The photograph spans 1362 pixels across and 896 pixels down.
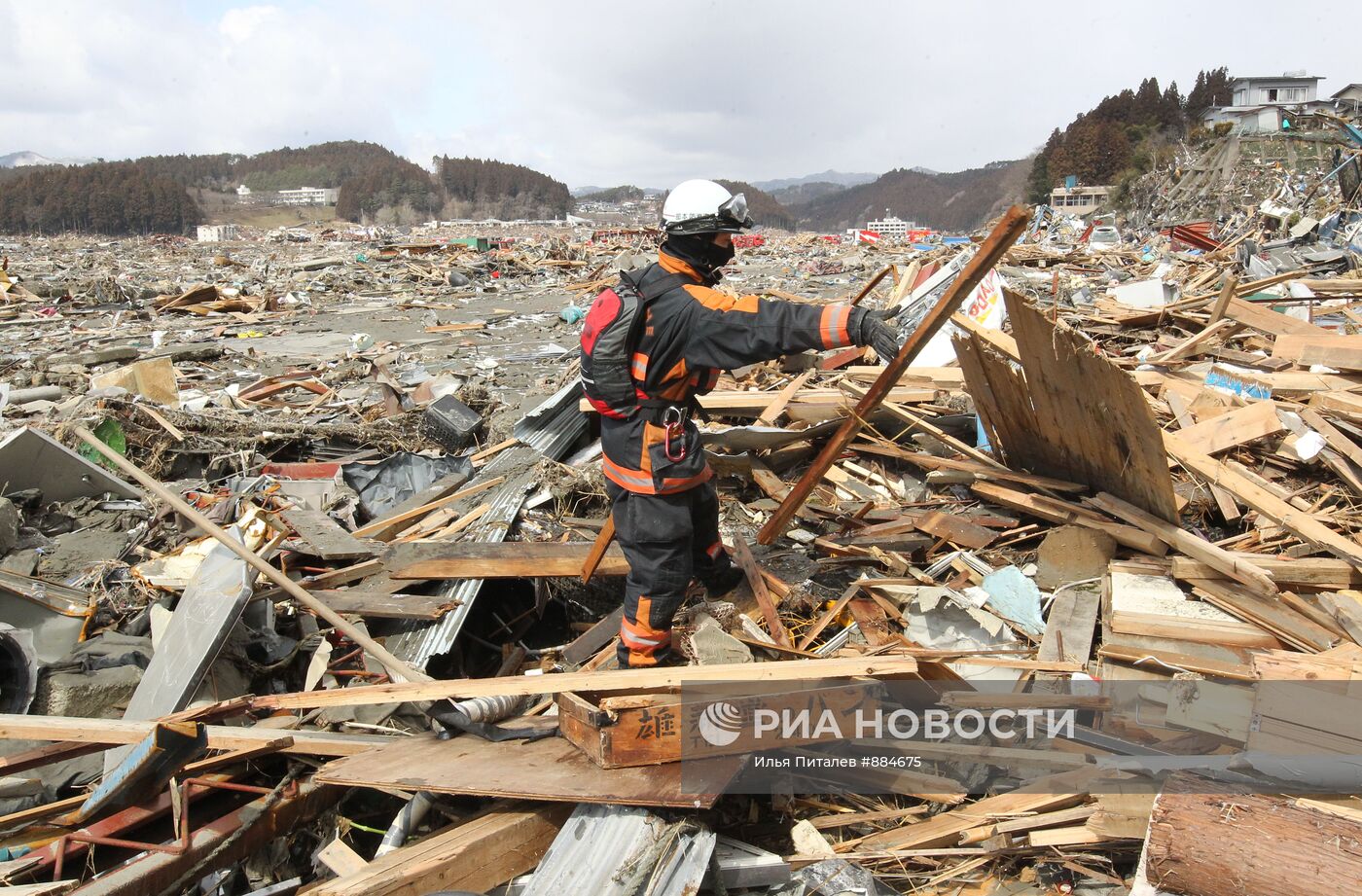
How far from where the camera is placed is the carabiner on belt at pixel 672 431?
3.02 metres

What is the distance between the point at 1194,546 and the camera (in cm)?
318

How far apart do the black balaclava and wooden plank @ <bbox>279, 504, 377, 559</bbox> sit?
7.52ft

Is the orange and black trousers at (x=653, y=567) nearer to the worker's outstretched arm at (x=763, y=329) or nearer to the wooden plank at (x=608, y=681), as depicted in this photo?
the wooden plank at (x=608, y=681)

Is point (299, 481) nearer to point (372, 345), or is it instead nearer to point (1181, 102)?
point (372, 345)

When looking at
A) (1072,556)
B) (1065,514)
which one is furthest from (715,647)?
(1065,514)

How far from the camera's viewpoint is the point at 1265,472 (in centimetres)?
398

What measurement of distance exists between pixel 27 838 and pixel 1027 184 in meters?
73.4

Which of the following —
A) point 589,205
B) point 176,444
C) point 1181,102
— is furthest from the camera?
point 589,205

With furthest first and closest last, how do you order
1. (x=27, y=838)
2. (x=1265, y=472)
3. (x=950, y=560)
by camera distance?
(x=1265, y=472)
(x=950, y=560)
(x=27, y=838)

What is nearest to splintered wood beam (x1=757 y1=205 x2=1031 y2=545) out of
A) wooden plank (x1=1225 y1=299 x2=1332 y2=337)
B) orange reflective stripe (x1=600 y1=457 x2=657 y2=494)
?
orange reflective stripe (x1=600 y1=457 x2=657 y2=494)

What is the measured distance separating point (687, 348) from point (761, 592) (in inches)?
48.7

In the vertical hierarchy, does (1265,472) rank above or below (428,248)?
below

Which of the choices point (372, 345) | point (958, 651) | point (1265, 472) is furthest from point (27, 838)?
point (372, 345)

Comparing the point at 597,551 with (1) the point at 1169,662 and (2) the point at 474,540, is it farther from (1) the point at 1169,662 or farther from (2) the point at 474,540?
(1) the point at 1169,662
